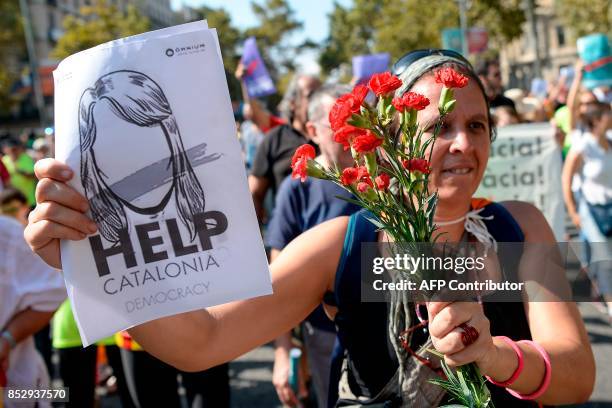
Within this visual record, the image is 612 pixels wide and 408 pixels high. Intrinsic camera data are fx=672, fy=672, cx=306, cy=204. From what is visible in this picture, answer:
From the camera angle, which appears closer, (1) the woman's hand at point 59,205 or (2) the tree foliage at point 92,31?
(1) the woman's hand at point 59,205

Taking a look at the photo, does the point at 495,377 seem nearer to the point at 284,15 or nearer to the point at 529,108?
the point at 529,108

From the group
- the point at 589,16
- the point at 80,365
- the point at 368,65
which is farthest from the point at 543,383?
the point at 589,16

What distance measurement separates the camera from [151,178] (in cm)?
137

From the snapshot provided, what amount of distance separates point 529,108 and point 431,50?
6950 millimetres

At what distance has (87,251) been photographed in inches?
54.5

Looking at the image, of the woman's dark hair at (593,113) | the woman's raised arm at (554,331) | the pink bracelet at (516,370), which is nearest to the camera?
the pink bracelet at (516,370)

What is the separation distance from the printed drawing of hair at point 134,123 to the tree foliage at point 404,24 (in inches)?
1030

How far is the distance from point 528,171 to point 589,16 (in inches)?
1144

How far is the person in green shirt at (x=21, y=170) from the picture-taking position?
8.91 m

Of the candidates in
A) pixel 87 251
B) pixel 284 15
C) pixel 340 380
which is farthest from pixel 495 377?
pixel 284 15

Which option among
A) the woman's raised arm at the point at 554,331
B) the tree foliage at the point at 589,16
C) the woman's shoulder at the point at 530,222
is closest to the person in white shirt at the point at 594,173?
the woman's shoulder at the point at 530,222

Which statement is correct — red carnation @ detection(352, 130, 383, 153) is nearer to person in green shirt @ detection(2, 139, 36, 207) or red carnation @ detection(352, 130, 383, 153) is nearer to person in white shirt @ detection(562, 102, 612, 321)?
person in white shirt @ detection(562, 102, 612, 321)

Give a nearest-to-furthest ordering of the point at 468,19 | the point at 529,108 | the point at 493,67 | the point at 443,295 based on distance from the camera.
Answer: the point at 443,295 → the point at 529,108 → the point at 493,67 → the point at 468,19

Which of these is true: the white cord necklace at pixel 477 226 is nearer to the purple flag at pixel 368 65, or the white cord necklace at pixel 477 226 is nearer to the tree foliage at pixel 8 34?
the purple flag at pixel 368 65
